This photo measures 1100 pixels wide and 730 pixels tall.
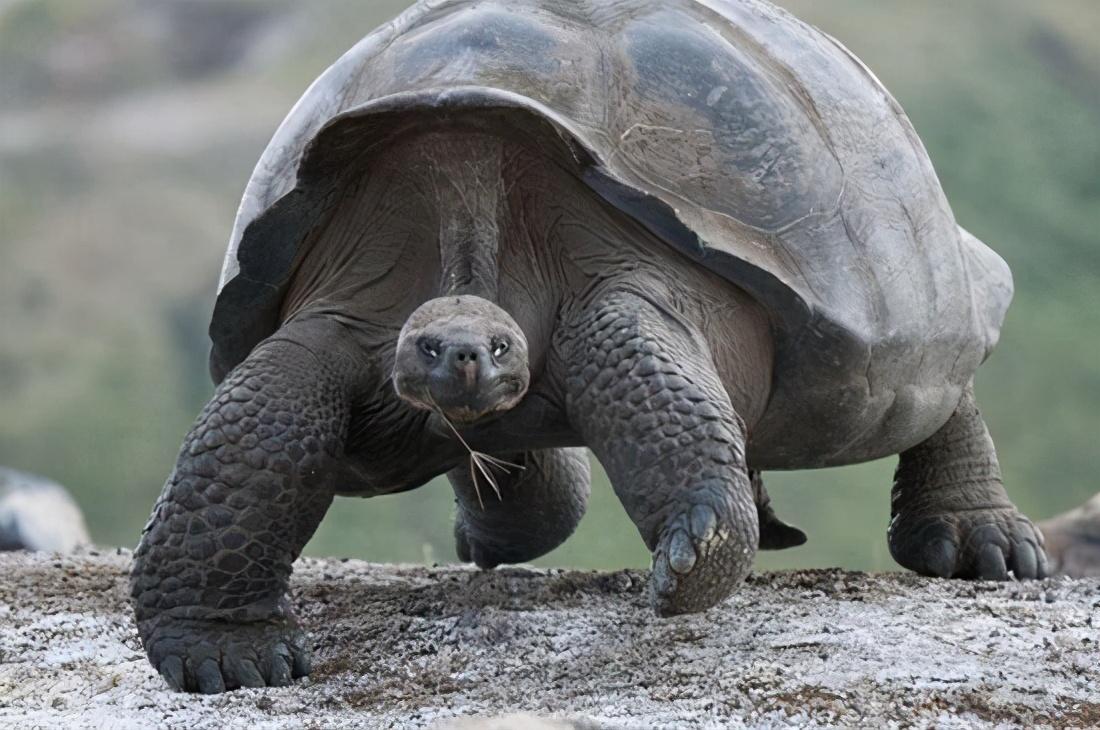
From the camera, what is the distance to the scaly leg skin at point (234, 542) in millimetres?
3121

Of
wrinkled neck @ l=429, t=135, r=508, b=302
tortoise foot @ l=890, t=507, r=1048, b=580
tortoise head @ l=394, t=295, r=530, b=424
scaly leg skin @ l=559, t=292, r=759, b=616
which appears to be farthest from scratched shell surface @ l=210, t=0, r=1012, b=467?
tortoise foot @ l=890, t=507, r=1048, b=580

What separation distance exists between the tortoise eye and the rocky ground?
2.20 ft

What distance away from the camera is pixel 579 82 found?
3.43 m

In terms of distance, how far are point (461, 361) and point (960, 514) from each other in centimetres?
234

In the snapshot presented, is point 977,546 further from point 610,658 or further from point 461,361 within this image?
point 461,361

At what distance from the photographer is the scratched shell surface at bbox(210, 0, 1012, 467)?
3354 mm

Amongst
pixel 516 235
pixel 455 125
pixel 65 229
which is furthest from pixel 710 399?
pixel 65 229

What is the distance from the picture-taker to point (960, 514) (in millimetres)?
4688

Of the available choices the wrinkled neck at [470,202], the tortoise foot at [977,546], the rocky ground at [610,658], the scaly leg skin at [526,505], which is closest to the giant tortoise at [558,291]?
the wrinkled neck at [470,202]

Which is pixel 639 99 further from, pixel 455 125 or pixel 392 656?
pixel 392 656

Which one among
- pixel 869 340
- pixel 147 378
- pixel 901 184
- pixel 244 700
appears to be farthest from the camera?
pixel 147 378

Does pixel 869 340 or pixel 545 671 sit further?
pixel 869 340

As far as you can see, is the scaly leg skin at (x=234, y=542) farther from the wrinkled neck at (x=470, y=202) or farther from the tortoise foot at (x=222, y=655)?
the wrinkled neck at (x=470, y=202)

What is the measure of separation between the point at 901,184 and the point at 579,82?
102cm
